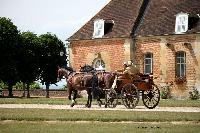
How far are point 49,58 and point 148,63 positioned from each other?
22.1 m

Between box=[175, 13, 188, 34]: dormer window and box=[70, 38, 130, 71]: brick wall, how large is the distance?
5.13m

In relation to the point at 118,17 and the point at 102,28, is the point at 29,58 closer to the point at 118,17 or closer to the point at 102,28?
the point at 102,28

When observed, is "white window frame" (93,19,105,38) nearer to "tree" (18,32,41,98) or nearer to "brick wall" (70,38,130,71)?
"brick wall" (70,38,130,71)

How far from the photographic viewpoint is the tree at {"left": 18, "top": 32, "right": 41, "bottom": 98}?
53750 mm

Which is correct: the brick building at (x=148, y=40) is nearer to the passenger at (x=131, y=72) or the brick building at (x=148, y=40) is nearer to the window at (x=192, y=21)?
the window at (x=192, y=21)

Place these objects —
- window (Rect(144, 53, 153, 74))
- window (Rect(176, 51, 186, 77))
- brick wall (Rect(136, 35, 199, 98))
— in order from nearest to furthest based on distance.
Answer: brick wall (Rect(136, 35, 199, 98))
window (Rect(176, 51, 186, 77))
window (Rect(144, 53, 153, 74))

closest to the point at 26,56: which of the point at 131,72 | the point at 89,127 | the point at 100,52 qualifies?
the point at 100,52

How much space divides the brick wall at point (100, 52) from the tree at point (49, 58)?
14.7 meters

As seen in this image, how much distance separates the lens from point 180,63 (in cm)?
3888

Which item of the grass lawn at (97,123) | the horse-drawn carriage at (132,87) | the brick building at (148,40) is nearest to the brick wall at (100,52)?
the brick building at (148,40)

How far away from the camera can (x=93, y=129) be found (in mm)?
13773

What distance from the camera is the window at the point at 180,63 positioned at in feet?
127

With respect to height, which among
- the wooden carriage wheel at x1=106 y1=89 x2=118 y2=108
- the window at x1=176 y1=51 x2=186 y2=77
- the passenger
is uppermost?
the window at x1=176 y1=51 x2=186 y2=77

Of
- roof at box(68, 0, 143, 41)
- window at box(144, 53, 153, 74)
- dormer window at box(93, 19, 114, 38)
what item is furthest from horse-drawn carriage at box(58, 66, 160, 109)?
dormer window at box(93, 19, 114, 38)
